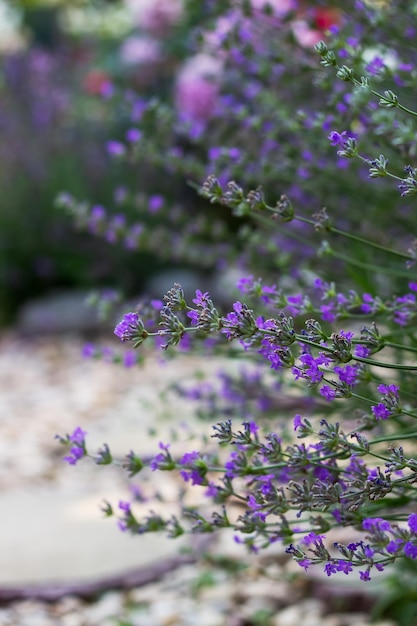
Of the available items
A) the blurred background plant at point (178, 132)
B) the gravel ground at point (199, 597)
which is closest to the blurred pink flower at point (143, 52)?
the blurred background plant at point (178, 132)

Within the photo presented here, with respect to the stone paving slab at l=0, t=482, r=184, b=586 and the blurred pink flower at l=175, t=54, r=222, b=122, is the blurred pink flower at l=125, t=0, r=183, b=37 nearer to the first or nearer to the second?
the blurred pink flower at l=175, t=54, r=222, b=122

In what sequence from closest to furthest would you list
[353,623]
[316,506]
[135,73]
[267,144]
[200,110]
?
[316,506] < [353,623] < [267,144] < [200,110] < [135,73]

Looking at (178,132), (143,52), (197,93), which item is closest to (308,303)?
(178,132)

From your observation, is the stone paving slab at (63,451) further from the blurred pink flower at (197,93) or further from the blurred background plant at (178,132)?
the blurred pink flower at (197,93)

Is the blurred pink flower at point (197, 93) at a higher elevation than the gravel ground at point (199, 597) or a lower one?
higher

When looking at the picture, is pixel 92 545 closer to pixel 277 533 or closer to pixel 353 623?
pixel 353 623

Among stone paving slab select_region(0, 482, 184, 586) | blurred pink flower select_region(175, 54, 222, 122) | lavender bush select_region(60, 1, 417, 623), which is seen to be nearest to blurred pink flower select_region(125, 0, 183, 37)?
blurred pink flower select_region(175, 54, 222, 122)

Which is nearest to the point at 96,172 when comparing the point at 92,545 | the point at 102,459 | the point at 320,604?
the point at 92,545
